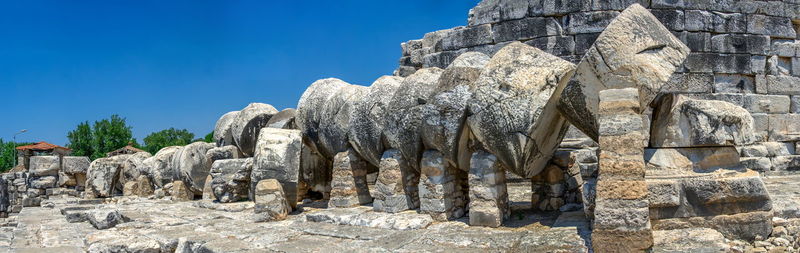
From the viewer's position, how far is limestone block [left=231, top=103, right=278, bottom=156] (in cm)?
Result: 1120

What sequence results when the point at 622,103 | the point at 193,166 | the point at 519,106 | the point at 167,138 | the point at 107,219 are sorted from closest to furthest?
the point at 622,103 → the point at 519,106 → the point at 107,219 → the point at 193,166 → the point at 167,138

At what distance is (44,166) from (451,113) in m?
16.0

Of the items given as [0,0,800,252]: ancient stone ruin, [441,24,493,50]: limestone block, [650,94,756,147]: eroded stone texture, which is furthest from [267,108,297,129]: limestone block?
[650,94,756,147]: eroded stone texture

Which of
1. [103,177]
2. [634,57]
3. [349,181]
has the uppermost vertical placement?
[634,57]

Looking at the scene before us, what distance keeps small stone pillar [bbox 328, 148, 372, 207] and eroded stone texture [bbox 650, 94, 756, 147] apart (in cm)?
396

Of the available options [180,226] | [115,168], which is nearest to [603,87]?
[180,226]

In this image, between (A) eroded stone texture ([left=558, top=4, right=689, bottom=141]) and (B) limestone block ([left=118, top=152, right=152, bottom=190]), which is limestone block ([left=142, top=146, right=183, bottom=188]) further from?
(A) eroded stone texture ([left=558, top=4, right=689, bottom=141])

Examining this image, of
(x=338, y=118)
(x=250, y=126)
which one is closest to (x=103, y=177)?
(x=250, y=126)

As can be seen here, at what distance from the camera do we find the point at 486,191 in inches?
240

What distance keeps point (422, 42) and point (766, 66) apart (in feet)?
20.2

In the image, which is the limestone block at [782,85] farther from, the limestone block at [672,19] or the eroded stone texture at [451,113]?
the eroded stone texture at [451,113]

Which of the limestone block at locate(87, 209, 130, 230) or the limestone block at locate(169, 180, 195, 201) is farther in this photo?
the limestone block at locate(169, 180, 195, 201)

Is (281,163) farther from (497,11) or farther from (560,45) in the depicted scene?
(560,45)

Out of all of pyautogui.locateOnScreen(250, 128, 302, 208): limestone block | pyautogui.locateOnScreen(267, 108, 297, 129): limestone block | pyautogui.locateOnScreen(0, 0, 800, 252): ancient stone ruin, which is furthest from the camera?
pyautogui.locateOnScreen(267, 108, 297, 129): limestone block
